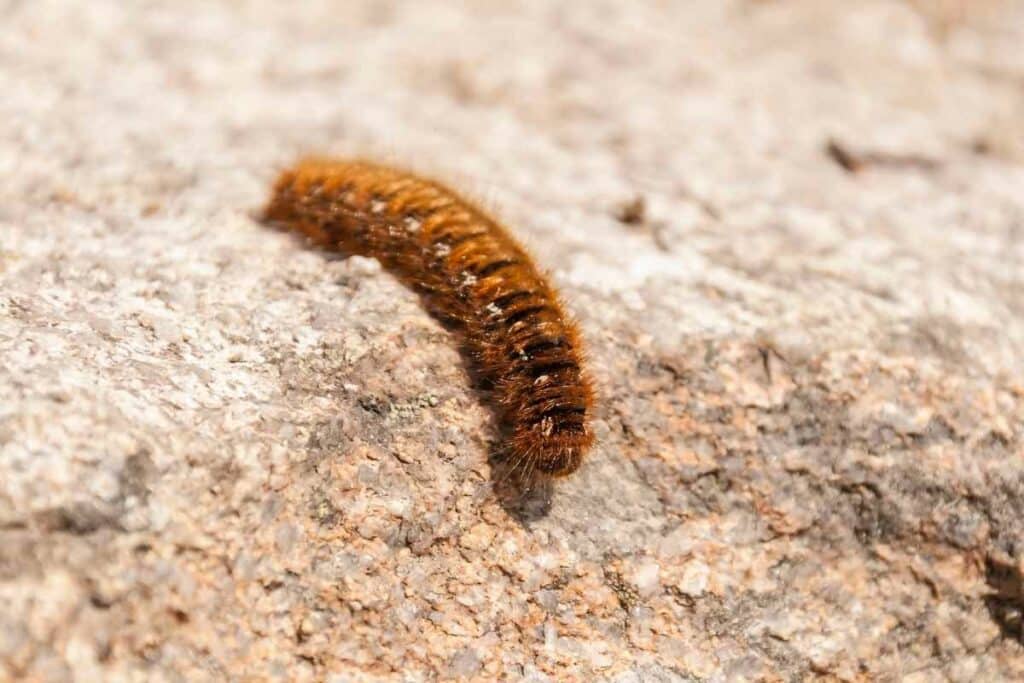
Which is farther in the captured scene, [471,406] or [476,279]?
[476,279]

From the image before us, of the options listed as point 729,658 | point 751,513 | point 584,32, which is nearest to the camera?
point 729,658

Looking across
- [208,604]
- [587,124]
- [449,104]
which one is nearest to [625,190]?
[587,124]

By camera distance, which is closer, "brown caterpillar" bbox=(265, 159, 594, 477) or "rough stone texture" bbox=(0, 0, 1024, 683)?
"rough stone texture" bbox=(0, 0, 1024, 683)

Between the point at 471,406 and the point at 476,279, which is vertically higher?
the point at 476,279

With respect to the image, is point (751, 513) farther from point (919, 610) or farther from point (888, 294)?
point (888, 294)
